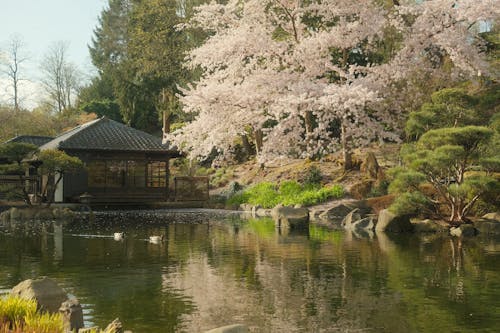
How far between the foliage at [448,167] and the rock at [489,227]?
0.60 meters

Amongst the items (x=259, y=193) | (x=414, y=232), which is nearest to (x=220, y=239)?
(x=414, y=232)

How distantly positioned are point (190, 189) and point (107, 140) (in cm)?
609

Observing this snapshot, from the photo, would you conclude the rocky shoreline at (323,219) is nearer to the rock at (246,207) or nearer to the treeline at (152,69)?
the rock at (246,207)

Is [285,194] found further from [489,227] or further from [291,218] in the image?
[489,227]

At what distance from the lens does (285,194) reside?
31.4m

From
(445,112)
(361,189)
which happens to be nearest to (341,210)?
(361,189)

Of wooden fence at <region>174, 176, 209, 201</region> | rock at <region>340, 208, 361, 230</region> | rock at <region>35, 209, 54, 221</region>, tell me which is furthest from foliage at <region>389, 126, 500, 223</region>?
wooden fence at <region>174, 176, 209, 201</region>

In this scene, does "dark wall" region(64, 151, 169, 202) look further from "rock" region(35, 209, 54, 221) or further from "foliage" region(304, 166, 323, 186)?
"foliage" region(304, 166, 323, 186)

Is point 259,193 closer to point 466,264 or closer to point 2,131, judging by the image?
point 466,264

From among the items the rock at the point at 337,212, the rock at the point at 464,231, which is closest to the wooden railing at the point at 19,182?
the rock at the point at 337,212

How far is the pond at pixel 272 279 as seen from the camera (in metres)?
7.83

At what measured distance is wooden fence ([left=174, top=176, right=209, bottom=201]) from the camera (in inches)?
1394

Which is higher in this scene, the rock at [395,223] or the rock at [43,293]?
the rock at [395,223]

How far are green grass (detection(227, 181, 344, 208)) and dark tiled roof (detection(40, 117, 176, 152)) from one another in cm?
513
